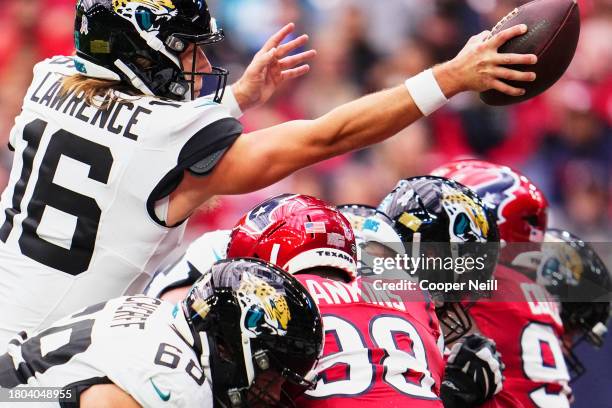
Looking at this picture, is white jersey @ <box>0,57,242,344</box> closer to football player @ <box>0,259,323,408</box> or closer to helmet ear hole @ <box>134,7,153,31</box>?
helmet ear hole @ <box>134,7,153,31</box>

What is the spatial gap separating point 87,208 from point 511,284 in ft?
6.17

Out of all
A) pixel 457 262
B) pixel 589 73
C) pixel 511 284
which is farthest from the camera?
pixel 589 73

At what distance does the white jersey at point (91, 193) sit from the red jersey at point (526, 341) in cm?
143

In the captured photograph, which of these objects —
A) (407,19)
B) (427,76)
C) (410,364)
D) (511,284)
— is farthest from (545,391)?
(407,19)

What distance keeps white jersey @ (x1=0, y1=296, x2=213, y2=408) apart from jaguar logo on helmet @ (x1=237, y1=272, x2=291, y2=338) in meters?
0.19

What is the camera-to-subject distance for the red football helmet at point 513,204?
4.93m

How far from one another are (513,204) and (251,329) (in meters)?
2.05

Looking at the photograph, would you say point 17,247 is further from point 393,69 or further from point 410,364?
point 393,69

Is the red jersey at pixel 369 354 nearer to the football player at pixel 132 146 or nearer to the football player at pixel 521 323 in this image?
the football player at pixel 132 146

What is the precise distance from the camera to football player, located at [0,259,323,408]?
122 inches

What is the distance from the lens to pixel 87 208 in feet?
12.5

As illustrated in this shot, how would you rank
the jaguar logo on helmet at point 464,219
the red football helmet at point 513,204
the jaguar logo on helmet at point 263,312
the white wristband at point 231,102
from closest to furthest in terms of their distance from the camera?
the jaguar logo on helmet at point 263,312
the jaguar logo on helmet at point 464,219
the white wristband at point 231,102
the red football helmet at point 513,204

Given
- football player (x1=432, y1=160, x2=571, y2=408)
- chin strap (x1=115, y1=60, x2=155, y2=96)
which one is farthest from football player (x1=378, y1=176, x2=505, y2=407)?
chin strap (x1=115, y1=60, x2=155, y2=96)

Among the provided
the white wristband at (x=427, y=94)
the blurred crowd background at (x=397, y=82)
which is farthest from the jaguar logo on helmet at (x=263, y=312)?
the blurred crowd background at (x=397, y=82)
